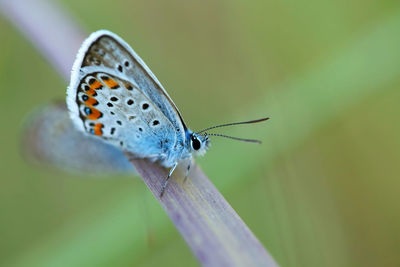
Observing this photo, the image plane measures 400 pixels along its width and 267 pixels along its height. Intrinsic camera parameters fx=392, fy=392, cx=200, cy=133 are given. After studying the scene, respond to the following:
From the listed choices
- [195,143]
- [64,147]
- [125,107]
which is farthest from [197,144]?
[64,147]

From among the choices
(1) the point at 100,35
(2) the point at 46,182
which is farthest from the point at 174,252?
(1) the point at 100,35

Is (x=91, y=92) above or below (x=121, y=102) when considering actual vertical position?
above

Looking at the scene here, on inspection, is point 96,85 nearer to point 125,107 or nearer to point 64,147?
point 125,107

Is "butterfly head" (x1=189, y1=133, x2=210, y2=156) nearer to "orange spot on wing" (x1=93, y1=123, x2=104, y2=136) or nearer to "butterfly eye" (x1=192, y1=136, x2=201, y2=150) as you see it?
"butterfly eye" (x1=192, y1=136, x2=201, y2=150)

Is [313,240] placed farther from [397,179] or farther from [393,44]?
[393,44]

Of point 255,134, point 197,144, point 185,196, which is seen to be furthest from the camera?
point 255,134

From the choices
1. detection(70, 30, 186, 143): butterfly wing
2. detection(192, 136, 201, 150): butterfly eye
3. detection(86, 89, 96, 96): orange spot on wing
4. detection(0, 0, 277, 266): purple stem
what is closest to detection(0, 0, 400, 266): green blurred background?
detection(0, 0, 277, 266): purple stem

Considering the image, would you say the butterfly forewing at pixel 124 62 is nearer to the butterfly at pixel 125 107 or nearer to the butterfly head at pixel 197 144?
the butterfly at pixel 125 107
